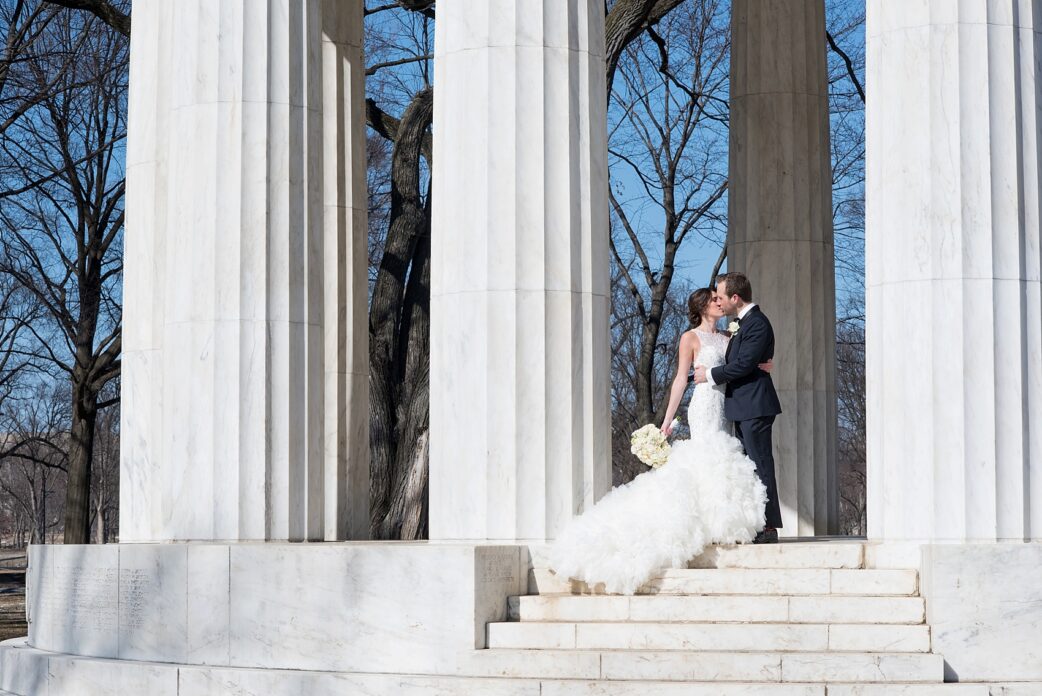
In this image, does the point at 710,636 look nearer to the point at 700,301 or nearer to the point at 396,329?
the point at 700,301

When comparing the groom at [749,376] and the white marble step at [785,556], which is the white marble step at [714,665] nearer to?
the white marble step at [785,556]

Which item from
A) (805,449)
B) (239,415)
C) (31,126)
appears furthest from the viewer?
(31,126)

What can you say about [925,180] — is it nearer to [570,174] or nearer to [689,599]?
[570,174]

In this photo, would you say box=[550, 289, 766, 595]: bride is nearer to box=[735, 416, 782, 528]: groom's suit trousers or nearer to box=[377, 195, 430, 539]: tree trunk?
box=[735, 416, 782, 528]: groom's suit trousers

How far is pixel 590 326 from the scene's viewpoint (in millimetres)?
22438

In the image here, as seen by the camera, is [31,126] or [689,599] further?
[31,126]

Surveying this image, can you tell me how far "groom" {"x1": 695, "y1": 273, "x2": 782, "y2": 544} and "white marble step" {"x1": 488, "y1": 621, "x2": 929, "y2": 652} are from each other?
4.19 m

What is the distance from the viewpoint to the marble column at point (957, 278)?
20.5 m

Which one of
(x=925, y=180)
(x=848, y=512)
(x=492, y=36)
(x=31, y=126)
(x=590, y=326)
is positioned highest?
(x=31, y=126)

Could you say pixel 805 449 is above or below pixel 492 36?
below

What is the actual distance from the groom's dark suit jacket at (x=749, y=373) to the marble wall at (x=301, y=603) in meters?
4.78

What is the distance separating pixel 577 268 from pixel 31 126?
133 ft

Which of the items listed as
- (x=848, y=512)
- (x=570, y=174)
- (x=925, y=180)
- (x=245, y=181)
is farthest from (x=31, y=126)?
(x=848, y=512)

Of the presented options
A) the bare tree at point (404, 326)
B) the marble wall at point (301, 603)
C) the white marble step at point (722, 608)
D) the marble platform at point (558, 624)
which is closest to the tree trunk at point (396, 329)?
the bare tree at point (404, 326)
